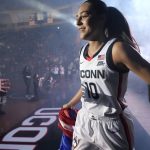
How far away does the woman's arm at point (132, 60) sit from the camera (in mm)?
1821

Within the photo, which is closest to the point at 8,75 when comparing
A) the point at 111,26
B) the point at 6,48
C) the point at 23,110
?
the point at 6,48

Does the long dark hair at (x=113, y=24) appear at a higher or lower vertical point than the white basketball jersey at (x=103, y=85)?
higher

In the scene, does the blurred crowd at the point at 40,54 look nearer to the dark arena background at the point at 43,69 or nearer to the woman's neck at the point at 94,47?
the dark arena background at the point at 43,69

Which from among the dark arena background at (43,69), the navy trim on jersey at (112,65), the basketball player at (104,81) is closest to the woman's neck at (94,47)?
the basketball player at (104,81)

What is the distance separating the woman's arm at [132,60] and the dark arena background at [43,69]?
7.93ft

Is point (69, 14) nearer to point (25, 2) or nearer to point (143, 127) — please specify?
point (25, 2)

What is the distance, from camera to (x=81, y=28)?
82.4 inches

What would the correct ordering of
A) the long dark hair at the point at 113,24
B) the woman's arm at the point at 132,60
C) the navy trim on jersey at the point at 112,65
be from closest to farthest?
1. the woman's arm at the point at 132,60
2. the navy trim on jersey at the point at 112,65
3. the long dark hair at the point at 113,24

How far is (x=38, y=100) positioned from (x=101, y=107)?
26.4 ft

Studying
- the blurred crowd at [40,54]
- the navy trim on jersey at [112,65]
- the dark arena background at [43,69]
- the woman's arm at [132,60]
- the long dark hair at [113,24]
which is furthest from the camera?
the blurred crowd at [40,54]

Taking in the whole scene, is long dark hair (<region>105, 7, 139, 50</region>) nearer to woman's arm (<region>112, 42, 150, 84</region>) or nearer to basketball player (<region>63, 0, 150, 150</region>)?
basketball player (<region>63, 0, 150, 150</region>)

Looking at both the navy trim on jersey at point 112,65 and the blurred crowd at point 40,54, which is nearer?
the navy trim on jersey at point 112,65

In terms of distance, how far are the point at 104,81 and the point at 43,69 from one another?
1505 centimetres

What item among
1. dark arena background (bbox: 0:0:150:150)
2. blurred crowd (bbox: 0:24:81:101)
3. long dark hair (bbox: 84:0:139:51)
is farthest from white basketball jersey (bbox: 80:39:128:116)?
blurred crowd (bbox: 0:24:81:101)
